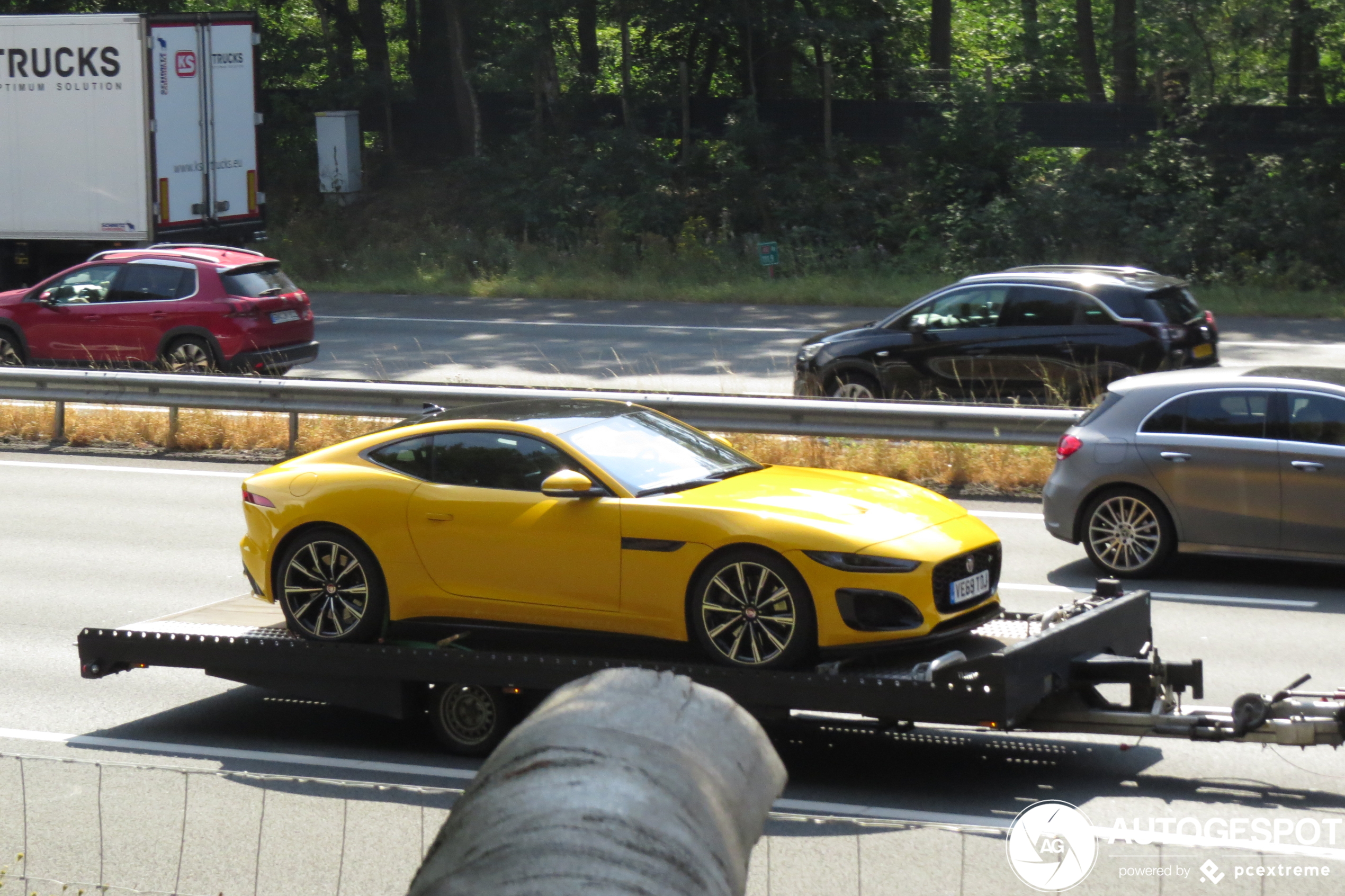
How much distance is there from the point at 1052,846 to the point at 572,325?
771 inches

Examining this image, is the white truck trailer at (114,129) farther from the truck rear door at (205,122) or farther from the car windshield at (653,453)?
the car windshield at (653,453)

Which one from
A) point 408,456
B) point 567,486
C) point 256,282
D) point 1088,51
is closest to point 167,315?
point 256,282

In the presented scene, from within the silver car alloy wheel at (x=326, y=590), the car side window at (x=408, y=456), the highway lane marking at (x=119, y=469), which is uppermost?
the car side window at (x=408, y=456)

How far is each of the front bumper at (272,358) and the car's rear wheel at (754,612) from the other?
1239 centimetres

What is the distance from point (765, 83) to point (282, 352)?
68.0 ft

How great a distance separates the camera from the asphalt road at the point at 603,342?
64.6 feet

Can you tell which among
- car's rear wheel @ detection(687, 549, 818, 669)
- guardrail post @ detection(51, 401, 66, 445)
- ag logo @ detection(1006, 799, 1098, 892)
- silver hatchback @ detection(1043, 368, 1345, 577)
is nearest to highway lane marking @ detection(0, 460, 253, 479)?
guardrail post @ detection(51, 401, 66, 445)

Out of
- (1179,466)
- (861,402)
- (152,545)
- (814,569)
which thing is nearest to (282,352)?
(152,545)

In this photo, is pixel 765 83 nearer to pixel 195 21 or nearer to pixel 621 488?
pixel 195 21

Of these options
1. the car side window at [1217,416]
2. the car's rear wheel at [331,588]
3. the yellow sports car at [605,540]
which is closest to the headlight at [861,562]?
the yellow sports car at [605,540]

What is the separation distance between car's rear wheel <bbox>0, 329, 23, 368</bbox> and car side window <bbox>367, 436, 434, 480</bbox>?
1335cm

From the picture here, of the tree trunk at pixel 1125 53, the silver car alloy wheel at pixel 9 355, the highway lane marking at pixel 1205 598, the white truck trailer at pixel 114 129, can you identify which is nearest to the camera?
the highway lane marking at pixel 1205 598

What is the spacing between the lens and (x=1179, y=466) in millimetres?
10508

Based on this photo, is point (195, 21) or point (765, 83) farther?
point (765, 83)
